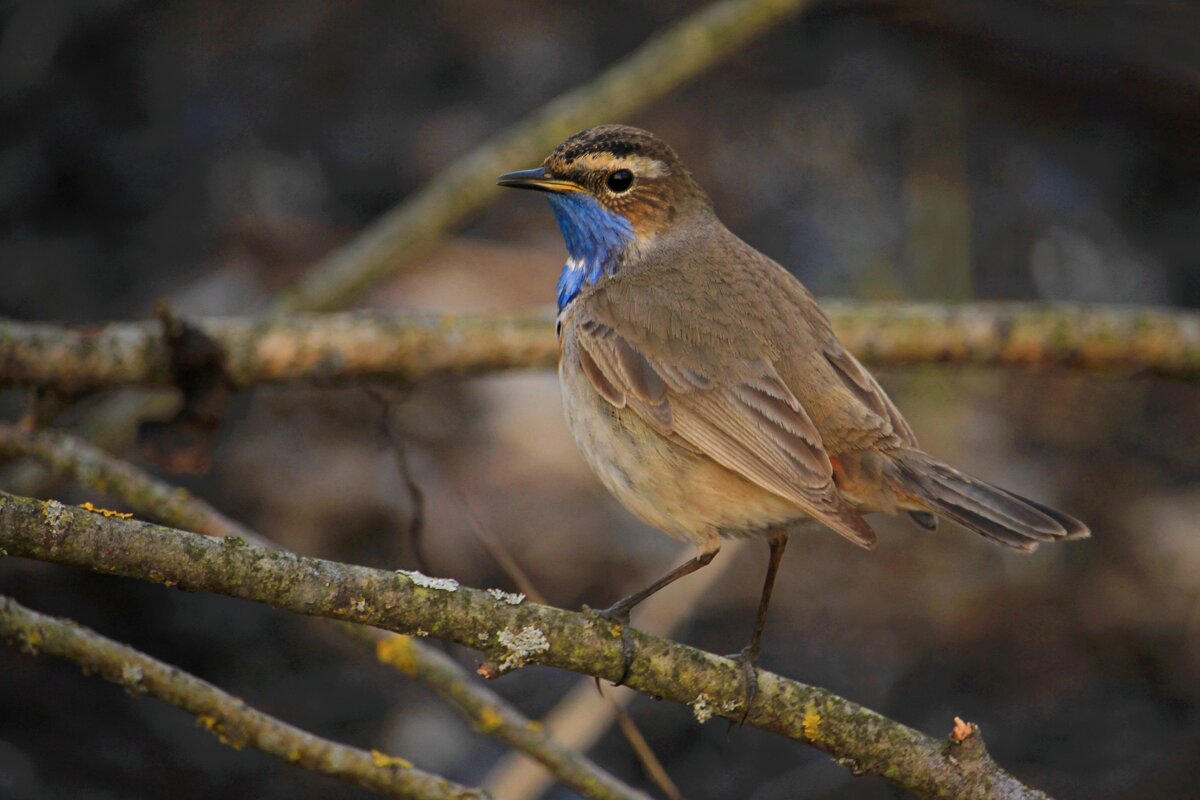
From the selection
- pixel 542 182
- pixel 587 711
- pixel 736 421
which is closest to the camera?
pixel 736 421

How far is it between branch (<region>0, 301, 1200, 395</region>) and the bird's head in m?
0.85

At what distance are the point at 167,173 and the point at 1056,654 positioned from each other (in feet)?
18.9

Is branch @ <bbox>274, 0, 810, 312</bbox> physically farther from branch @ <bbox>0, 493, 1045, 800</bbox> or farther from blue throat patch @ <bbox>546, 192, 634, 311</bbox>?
branch @ <bbox>0, 493, 1045, 800</bbox>

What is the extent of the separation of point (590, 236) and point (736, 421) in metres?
0.99

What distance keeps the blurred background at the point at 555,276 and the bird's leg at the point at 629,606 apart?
1.42 meters

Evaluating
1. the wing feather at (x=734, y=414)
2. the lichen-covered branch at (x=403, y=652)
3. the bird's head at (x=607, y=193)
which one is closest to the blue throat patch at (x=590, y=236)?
the bird's head at (x=607, y=193)

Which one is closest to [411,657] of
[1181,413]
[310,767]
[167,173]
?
[310,767]

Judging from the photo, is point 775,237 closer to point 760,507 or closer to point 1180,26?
point 1180,26

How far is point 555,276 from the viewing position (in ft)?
26.2

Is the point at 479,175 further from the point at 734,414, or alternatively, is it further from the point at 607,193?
the point at 734,414

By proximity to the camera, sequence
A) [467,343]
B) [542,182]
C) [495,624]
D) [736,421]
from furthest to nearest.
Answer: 1. [467,343]
2. [542,182]
3. [736,421]
4. [495,624]

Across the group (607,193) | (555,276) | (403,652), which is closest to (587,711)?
(403,652)

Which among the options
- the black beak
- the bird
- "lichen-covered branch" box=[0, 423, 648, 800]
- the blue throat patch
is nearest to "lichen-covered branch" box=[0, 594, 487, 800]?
"lichen-covered branch" box=[0, 423, 648, 800]

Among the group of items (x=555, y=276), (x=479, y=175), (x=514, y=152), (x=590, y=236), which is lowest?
(x=555, y=276)
